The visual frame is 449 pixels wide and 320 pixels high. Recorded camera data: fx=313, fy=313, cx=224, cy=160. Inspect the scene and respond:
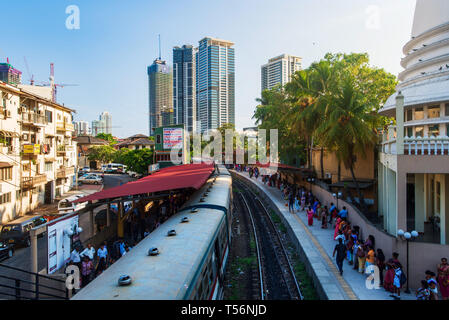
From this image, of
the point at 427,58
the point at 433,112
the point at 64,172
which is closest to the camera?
the point at 433,112

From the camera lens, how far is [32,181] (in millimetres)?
27641

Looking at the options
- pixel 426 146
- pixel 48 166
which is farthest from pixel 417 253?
pixel 48 166

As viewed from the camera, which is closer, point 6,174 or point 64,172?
point 6,174

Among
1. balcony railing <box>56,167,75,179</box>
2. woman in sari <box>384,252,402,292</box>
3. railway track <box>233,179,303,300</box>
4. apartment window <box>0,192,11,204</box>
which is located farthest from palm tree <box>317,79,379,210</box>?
balcony railing <box>56,167,75,179</box>

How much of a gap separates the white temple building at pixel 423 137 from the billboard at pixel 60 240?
11051 millimetres

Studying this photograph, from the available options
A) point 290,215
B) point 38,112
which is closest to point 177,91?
point 38,112

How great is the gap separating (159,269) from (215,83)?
128650 millimetres

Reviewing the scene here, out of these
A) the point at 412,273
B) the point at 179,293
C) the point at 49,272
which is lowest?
the point at 412,273

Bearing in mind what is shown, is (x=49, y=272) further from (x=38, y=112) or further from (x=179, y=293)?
(x=38, y=112)

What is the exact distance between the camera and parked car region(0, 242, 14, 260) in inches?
587

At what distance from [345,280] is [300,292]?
1.63 meters

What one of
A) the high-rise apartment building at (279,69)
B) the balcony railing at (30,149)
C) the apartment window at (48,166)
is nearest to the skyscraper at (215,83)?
the high-rise apartment building at (279,69)

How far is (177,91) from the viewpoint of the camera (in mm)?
137750

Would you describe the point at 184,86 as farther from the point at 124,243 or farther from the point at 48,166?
the point at 124,243
